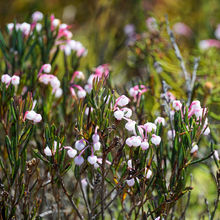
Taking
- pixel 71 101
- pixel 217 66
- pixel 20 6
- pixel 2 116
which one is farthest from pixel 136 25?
pixel 2 116

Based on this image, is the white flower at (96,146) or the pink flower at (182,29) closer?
the white flower at (96,146)

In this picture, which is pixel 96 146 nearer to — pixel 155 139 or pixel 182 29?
pixel 155 139

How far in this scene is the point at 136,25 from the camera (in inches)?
102

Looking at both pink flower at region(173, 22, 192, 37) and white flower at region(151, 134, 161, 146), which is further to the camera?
pink flower at region(173, 22, 192, 37)

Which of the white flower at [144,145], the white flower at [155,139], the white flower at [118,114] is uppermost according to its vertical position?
the white flower at [118,114]

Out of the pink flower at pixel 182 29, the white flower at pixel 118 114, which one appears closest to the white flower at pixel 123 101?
the white flower at pixel 118 114

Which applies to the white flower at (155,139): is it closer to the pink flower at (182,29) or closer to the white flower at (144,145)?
the white flower at (144,145)

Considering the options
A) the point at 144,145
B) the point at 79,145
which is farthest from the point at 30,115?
the point at 144,145

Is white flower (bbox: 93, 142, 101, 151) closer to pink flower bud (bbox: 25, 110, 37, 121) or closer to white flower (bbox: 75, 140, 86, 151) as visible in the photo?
white flower (bbox: 75, 140, 86, 151)

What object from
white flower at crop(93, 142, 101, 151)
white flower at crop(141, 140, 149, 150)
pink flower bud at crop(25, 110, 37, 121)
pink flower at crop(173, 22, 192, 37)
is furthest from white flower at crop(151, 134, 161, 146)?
pink flower at crop(173, 22, 192, 37)

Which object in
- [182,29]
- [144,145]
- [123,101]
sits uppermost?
[182,29]

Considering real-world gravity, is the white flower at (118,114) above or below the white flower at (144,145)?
above

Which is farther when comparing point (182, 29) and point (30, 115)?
Result: point (182, 29)

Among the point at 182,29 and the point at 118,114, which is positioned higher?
the point at 182,29
